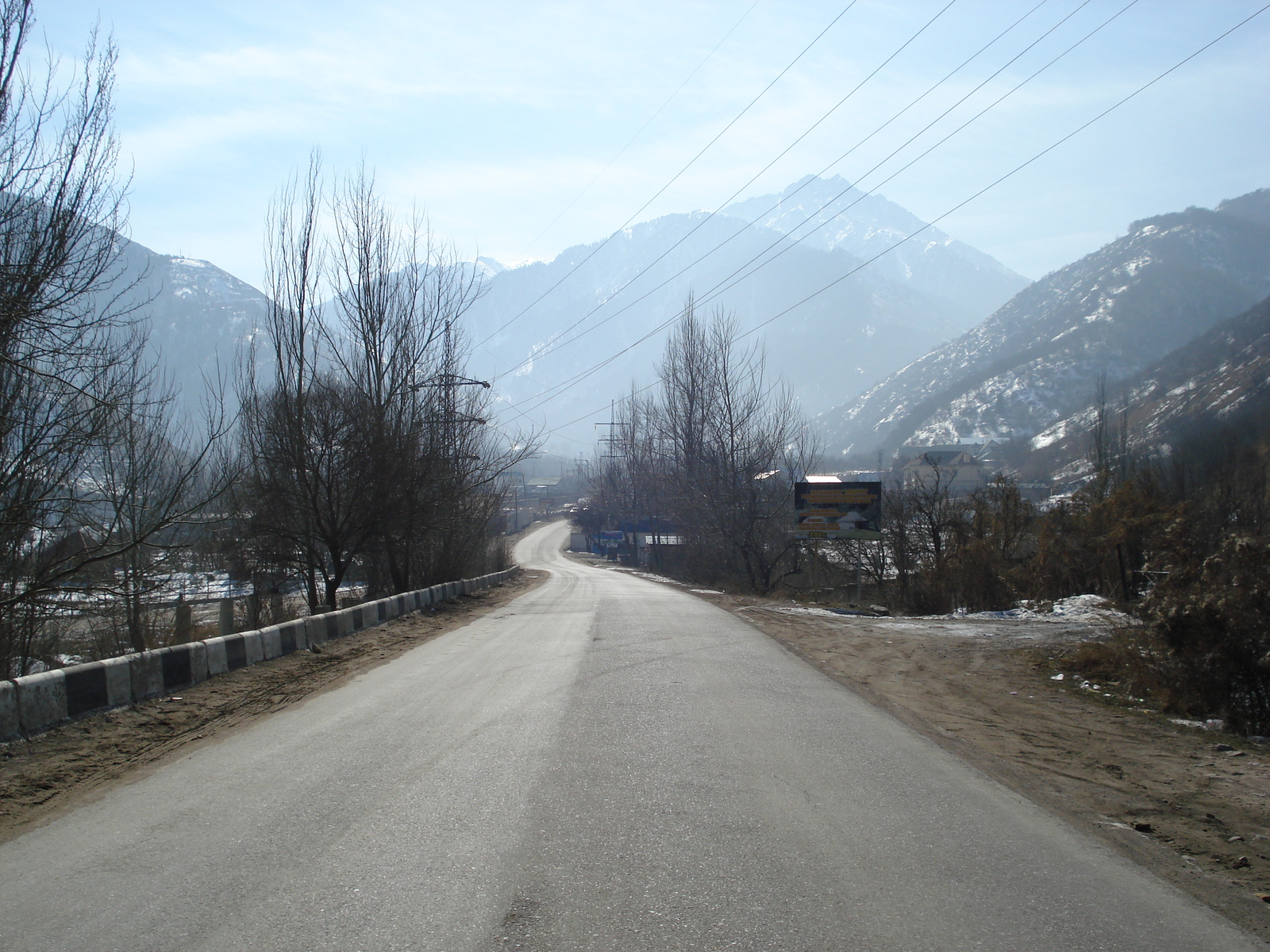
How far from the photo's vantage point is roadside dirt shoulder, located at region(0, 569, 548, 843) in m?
4.98

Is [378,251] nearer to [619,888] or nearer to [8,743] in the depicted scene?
[8,743]

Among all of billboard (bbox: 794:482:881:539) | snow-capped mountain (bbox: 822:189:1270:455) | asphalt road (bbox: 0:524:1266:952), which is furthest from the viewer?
snow-capped mountain (bbox: 822:189:1270:455)

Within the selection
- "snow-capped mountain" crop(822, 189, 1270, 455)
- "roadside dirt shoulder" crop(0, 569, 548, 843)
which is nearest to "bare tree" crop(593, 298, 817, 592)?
"roadside dirt shoulder" crop(0, 569, 548, 843)

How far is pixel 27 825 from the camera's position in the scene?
14.5 ft

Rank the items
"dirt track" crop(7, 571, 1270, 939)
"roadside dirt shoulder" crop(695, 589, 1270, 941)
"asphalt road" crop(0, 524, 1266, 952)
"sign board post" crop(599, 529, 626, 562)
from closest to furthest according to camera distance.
Result: 1. "asphalt road" crop(0, 524, 1266, 952)
2. "roadside dirt shoulder" crop(695, 589, 1270, 941)
3. "dirt track" crop(7, 571, 1270, 939)
4. "sign board post" crop(599, 529, 626, 562)

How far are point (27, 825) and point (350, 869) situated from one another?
2267 mm

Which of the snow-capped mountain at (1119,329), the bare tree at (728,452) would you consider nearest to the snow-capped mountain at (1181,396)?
the bare tree at (728,452)

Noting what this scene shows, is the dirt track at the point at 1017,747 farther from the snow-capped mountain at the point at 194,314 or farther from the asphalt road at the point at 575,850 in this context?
the snow-capped mountain at the point at 194,314

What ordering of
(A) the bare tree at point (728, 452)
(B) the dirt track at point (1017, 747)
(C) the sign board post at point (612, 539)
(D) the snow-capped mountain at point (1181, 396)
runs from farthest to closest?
(C) the sign board post at point (612, 539)
(D) the snow-capped mountain at point (1181, 396)
(A) the bare tree at point (728, 452)
(B) the dirt track at point (1017, 747)

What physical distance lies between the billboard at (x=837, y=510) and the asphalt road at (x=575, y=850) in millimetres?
20358

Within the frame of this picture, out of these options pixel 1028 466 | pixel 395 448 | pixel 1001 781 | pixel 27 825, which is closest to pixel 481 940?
pixel 27 825

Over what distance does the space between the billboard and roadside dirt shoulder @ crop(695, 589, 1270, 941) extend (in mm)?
12991

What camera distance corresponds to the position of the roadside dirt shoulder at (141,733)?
196 inches

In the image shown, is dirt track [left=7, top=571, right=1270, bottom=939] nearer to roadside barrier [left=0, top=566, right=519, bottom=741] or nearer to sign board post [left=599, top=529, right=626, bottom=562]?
roadside barrier [left=0, top=566, right=519, bottom=741]
